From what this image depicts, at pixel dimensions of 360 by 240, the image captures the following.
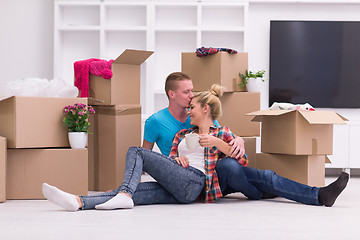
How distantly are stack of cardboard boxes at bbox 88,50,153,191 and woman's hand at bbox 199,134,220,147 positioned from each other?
83 cm

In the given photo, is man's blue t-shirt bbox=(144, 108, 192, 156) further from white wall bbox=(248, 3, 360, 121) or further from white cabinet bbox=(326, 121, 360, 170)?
white cabinet bbox=(326, 121, 360, 170)

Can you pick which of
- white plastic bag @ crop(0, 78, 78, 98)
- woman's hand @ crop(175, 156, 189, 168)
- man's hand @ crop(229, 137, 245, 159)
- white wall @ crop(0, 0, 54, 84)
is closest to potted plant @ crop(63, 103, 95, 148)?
white plastic bag @ crop(0, 78, 78, 98)

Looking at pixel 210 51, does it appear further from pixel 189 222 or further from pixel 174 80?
pixel 189 222

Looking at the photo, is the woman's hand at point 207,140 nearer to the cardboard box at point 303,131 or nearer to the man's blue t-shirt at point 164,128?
the man's blue t-shirt at point 164,128

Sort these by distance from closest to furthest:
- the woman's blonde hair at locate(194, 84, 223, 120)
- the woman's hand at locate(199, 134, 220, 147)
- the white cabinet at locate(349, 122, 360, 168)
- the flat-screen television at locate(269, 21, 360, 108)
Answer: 1. the woman's hand at locate(199, 134, 220, 147)
2. the woman's blonde hair at locate(194, 84, 223, 120)
3. the white cabinet at locate(349, 122, 360, 168)
4. the flat-screen television at locate(269, 21, 360, 108)

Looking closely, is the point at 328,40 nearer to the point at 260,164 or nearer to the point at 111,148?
the point at 260,164

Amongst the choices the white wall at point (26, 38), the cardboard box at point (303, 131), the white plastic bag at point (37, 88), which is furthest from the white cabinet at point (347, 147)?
the white wall at point (26, 38)

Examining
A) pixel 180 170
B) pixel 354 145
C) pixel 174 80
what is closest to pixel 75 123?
pixel 174 80

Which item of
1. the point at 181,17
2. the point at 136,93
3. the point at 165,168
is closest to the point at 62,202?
the point at 165,168

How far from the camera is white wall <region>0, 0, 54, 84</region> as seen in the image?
15.2ft

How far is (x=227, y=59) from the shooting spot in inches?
132

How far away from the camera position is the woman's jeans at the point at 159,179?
7.98ft

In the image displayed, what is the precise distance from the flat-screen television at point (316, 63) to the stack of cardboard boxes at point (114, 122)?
1.70 meters

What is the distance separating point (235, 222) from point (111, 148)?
130cm
